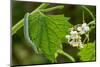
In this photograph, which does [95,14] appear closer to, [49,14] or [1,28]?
[49,14]

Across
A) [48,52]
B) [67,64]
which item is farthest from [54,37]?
[67,64]

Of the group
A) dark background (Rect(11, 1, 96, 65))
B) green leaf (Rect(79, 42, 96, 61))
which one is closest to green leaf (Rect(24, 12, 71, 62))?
dark background (Rect(11, 1, 96, 65))

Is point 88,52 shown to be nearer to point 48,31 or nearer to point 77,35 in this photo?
point 77,35

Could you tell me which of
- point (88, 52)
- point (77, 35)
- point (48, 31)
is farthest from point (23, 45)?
point (88, 52)

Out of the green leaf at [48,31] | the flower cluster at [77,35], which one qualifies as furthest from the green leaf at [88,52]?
the green leaf at [48,31]

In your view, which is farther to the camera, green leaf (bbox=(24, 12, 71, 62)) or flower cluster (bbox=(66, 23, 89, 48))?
flower cluster (bbox=(66, 23, 89, 48))

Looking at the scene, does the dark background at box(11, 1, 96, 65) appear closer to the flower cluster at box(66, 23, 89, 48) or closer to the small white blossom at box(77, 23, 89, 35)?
the flower cluster at box(66, 23, 89, 48)

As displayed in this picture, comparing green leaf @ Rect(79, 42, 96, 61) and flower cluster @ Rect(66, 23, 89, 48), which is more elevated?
flower cluster @ Rect(66, 23, 89, 48)
